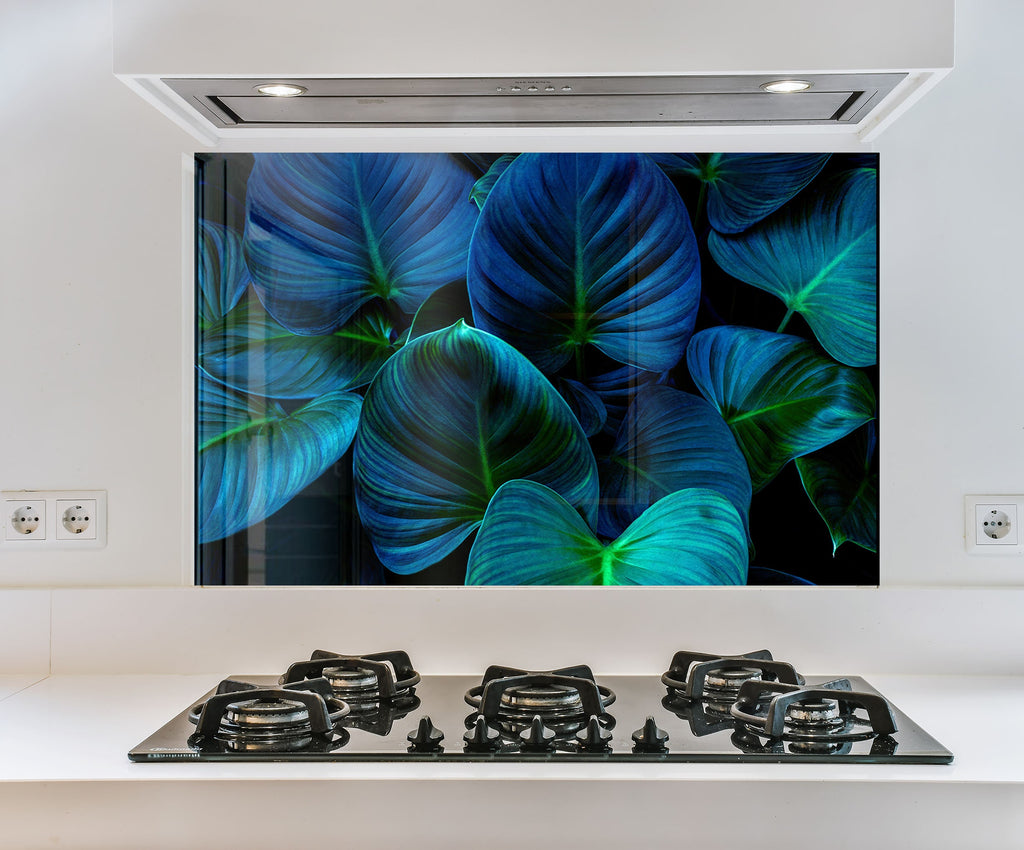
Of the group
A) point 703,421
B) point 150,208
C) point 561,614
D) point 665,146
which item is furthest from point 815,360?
point 150,208

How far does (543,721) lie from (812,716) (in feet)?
1.05

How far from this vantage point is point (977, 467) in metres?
1.38

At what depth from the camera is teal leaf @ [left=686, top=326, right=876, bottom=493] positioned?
4.64 feet

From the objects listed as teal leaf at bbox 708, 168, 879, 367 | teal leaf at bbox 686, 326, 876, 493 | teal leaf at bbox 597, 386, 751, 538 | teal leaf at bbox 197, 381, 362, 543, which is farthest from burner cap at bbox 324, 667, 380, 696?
teal leaf at bbox 708, 168, 879, 367

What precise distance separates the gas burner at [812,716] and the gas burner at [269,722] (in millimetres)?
492

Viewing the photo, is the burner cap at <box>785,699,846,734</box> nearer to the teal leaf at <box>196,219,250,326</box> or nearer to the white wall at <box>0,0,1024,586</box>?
the white wall at <box>0,0,1024,586</box>

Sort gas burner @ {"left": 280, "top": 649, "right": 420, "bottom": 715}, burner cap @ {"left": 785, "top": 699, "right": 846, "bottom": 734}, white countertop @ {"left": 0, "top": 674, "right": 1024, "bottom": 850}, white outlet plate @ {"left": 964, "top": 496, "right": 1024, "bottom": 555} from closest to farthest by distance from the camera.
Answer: white countertop @ {"left": 0, "top": 674, "right": 1024, "bottom": 850}
burner cap @ {"left": 785, "top": 699, "right": 846, "bottom": 734}
gas burner @ {"left": 280, "top": 649, "right": 420, "bottom": 715}
white outlet plate @ {"left": 964, "top": 496, "right": 1024, "bottom": 555}

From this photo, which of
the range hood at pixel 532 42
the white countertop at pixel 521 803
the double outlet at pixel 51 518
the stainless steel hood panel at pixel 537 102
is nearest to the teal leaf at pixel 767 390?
the stainless steel hood panel at pixel 537 102

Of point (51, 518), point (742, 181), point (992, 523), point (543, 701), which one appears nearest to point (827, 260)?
point (742, 181)

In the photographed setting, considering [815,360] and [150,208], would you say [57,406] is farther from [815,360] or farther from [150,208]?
[815,360]

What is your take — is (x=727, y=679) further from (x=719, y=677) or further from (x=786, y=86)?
(x=786, y=86)

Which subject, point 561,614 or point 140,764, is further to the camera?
point 561,614

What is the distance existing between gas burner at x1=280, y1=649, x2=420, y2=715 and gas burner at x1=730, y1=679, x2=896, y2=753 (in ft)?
1.45

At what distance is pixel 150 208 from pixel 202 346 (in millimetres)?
237
